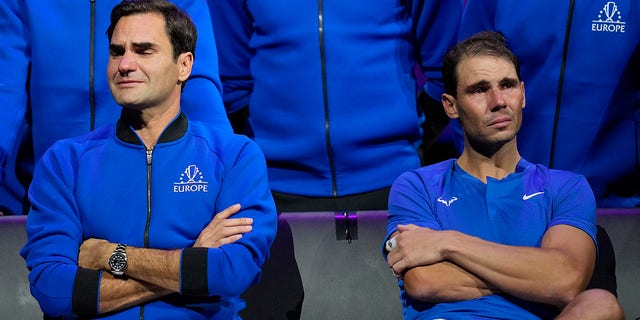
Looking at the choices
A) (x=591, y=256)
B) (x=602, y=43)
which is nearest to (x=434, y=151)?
(x=602, y=43)

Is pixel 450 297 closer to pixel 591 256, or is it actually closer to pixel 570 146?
pixel 591 256

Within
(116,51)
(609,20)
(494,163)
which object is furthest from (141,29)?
(609,20)

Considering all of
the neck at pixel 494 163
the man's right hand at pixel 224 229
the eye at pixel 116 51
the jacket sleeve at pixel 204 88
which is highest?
the eye at pixel 116 51

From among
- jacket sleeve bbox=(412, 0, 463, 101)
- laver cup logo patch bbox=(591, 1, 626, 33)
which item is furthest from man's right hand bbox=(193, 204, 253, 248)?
laver cup logo patch bbox=(591, 1, 626, 33)

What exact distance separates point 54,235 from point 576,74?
73.0 inches

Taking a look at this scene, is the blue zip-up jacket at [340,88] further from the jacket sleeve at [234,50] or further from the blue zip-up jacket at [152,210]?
the blue zip-up jacket at [152,210]

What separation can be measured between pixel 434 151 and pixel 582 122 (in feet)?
1.82

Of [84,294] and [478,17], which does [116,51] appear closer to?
[84,294]

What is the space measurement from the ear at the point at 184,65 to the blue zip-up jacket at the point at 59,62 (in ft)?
1.06

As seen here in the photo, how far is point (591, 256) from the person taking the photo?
269cm

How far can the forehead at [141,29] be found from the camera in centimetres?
282

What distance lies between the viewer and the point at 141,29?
2.83m

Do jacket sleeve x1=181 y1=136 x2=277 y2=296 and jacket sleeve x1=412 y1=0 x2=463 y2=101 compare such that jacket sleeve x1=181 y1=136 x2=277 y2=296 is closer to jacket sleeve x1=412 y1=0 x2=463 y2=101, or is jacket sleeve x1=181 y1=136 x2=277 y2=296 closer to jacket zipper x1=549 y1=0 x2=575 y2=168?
jacket sleeve x1=412 y1=0 x2=463 y2=101

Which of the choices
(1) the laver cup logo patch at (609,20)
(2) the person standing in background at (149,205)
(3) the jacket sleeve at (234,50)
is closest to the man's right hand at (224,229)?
(2) the person standing in background at (149,205)
